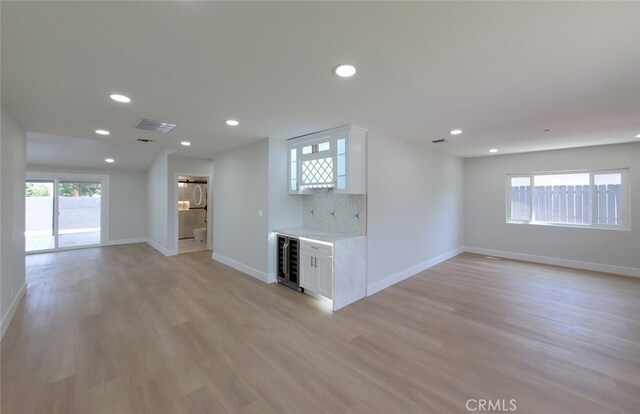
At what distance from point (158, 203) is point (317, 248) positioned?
543 centimetres

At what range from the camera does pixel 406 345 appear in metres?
2.59

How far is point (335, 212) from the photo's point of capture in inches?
170

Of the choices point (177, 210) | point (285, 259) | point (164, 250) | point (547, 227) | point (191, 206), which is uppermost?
point (191, 206)

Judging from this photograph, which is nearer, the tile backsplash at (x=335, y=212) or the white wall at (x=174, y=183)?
the tile backsplash at (x=335, y=212)

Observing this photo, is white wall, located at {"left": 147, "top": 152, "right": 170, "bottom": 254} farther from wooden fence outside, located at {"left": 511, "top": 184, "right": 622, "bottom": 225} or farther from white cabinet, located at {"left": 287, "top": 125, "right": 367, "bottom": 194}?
wooden fence outside, located at {"left": 511, "top": 184, "right": 622, "bottom": 225}

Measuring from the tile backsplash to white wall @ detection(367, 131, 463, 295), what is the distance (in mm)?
140

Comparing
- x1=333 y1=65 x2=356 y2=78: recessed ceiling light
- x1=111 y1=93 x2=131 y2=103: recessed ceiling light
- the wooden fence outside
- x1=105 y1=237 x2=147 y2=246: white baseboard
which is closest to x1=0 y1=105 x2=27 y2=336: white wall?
x1=111 y1=93 x2=131 y2=103: recessed ceiling light

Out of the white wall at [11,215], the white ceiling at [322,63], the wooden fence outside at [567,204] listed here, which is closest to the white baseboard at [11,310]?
the white wall at [11,215]

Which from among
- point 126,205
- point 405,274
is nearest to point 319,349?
point 405,274

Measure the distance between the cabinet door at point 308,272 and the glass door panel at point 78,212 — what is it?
742 cm

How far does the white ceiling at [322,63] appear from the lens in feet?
4.66

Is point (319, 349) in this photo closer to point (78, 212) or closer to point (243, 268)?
point (243, 268)

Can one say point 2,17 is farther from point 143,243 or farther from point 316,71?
point 143,243

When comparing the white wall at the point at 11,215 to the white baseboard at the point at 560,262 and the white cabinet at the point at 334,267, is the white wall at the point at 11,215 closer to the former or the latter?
the white cabinet at the point at 334,267
